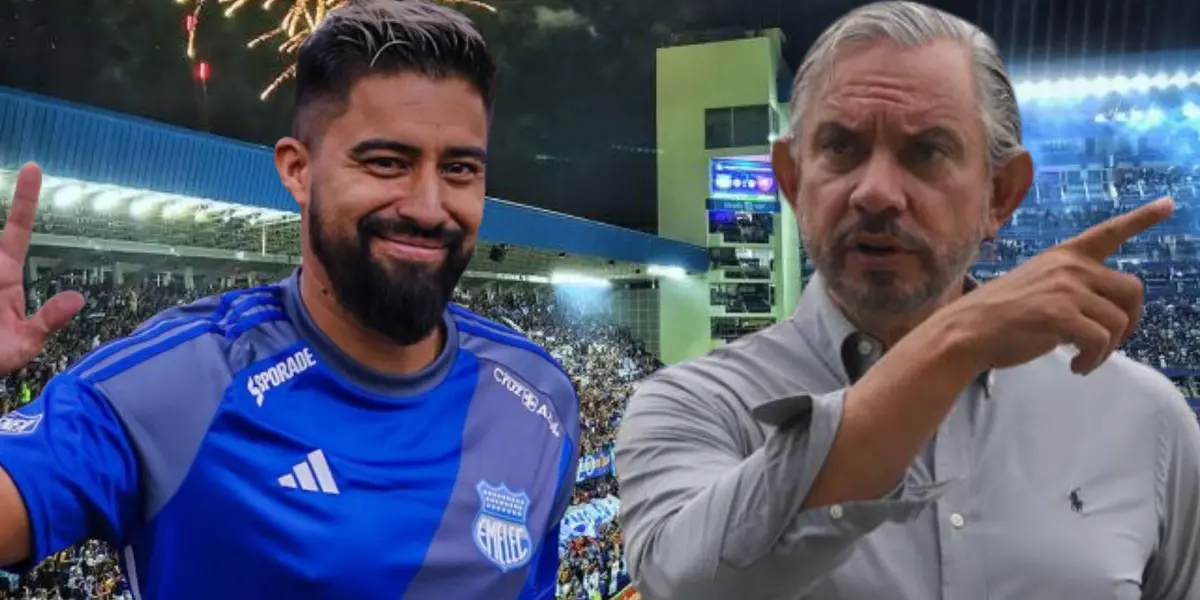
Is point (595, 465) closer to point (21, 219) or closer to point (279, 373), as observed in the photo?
point (279, 373)

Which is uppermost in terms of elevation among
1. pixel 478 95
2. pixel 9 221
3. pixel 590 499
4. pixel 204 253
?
pixel 478 95

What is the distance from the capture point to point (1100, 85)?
22312mm

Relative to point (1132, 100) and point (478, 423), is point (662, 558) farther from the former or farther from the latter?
point (1132, 100)

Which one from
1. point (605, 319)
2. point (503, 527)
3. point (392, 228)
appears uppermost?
point (392, 228)

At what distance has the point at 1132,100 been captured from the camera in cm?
2252

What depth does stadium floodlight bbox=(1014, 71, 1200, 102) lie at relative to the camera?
71.7 ft

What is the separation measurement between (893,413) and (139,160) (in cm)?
978

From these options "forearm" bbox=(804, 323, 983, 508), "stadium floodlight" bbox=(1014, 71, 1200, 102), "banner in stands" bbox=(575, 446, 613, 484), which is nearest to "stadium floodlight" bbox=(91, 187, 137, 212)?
"banner in stands" bbox=(575, 446, 613, 484)

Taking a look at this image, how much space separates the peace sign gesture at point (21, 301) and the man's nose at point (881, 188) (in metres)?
1.13

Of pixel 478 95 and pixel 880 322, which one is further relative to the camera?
pixel 478 95

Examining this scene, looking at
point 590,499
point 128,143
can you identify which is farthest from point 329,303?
point 590,499

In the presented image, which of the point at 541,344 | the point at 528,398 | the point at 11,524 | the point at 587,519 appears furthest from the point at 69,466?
the point at 541,344

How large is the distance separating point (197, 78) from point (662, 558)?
22.4m

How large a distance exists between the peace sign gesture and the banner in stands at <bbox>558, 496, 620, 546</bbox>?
1011cm
